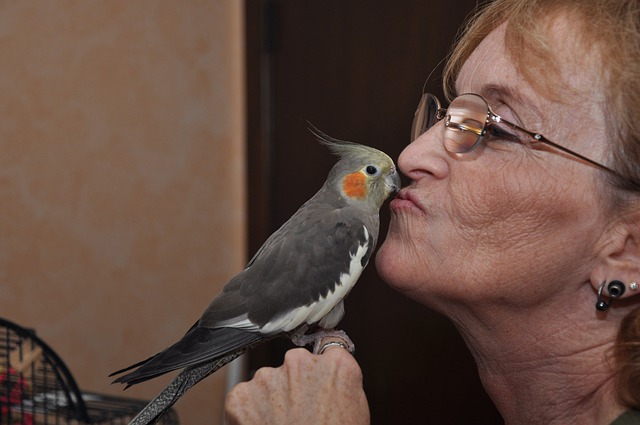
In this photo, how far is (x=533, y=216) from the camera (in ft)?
2.62

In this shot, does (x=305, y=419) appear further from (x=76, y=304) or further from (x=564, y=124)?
(x=76, y=304)

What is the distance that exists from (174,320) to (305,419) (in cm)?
130

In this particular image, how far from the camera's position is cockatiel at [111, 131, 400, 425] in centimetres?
75

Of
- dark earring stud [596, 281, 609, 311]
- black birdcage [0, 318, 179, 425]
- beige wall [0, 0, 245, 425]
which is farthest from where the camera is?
beige wall [0, 0, 245, 425]

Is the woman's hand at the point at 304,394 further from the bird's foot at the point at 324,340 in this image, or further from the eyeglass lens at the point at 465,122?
the eyeglass lens at the point at 465,122

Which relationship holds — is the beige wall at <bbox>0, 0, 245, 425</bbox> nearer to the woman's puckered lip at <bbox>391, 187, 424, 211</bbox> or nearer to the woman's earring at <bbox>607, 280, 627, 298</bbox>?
the woman's puckered lip at <bbox>391, 187, 424, 211</bbox>

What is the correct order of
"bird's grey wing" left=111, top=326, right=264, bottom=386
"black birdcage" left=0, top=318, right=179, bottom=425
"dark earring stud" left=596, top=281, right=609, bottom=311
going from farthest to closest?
"black birdcage" left=0, top=318, right=179, bottom=425, "dark earring stud" left=596, top=281, right=609, bottom=311, "bird's grey wing" left=111, top=326, right=264, bottom=386

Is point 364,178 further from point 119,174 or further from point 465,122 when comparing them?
point 119,174

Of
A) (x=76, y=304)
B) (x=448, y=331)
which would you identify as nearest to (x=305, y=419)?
(x=448, y=331)

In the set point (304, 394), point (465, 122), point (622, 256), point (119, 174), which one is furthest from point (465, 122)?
point (119, 174)

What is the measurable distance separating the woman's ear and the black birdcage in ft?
1.99

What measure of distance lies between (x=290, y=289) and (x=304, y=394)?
0.11m

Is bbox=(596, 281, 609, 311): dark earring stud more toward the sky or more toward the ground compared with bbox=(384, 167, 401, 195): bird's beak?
more toward the ground

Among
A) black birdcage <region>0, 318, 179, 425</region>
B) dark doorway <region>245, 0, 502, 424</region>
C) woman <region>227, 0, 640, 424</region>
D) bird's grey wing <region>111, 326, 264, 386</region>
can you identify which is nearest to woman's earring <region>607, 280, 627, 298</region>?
woman <region>227, 0, 640, 424</region>
